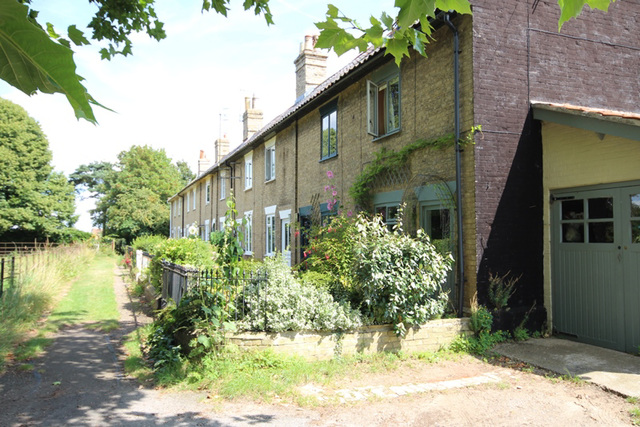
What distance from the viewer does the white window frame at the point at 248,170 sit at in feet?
67.8

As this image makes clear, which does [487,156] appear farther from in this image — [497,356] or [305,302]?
[305,302]

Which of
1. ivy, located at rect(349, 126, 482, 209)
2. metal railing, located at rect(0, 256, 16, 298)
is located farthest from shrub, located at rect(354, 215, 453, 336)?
metal railing, located at rect(0, 256, 16, 298)

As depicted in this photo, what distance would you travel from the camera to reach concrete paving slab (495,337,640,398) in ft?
19.1

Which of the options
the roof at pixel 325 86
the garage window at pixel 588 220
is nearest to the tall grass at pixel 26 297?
the roof at pixel 325 86

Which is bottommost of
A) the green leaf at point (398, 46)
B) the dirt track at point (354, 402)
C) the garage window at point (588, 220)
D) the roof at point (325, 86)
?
the dirt track at point (354, 402)

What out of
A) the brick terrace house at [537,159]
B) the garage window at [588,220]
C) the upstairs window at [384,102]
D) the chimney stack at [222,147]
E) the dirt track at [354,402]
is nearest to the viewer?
the dirt track at [354,402]

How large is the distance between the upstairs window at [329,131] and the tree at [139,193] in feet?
132

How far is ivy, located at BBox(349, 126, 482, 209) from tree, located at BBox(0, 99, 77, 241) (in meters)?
37.5

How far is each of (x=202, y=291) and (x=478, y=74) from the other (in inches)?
231

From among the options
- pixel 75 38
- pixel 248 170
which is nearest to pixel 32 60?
pixel 75 38

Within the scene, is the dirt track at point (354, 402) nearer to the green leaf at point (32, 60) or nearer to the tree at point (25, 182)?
the green leaf at point (32, 60)

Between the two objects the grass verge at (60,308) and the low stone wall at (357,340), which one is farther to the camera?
the grass verge at (60,308)

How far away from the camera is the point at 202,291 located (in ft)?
22.2

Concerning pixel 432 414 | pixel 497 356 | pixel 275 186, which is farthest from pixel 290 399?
pixel 275 186
